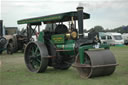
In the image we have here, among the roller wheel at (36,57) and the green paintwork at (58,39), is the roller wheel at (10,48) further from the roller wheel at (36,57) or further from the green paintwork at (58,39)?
the green paintwork at (58,39)

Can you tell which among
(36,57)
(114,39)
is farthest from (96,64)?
(114,39)

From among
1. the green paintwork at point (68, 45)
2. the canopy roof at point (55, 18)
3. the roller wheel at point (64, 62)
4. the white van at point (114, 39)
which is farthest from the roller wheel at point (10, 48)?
the white van at point (114, 39)

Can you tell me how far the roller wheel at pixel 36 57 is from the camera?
715 centimetres

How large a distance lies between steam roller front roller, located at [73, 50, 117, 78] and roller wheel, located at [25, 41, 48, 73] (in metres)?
1.26

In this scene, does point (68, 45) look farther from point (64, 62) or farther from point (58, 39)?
point (64, 62)


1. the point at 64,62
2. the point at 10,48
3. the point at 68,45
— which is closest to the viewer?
the point at 68,45

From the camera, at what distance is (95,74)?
599 centimetres

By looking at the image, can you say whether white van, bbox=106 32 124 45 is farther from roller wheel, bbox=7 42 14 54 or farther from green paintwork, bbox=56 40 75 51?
green paintwork, bbox=56 40 75 51

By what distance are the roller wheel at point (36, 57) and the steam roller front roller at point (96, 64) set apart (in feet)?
4.14

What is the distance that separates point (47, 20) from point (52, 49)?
98 cm

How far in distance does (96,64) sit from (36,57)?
2412 mm

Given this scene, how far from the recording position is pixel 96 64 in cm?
590

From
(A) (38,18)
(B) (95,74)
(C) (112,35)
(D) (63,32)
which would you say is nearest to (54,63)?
(D) (63,32)

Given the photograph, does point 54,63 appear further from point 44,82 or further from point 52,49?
point 44,82
